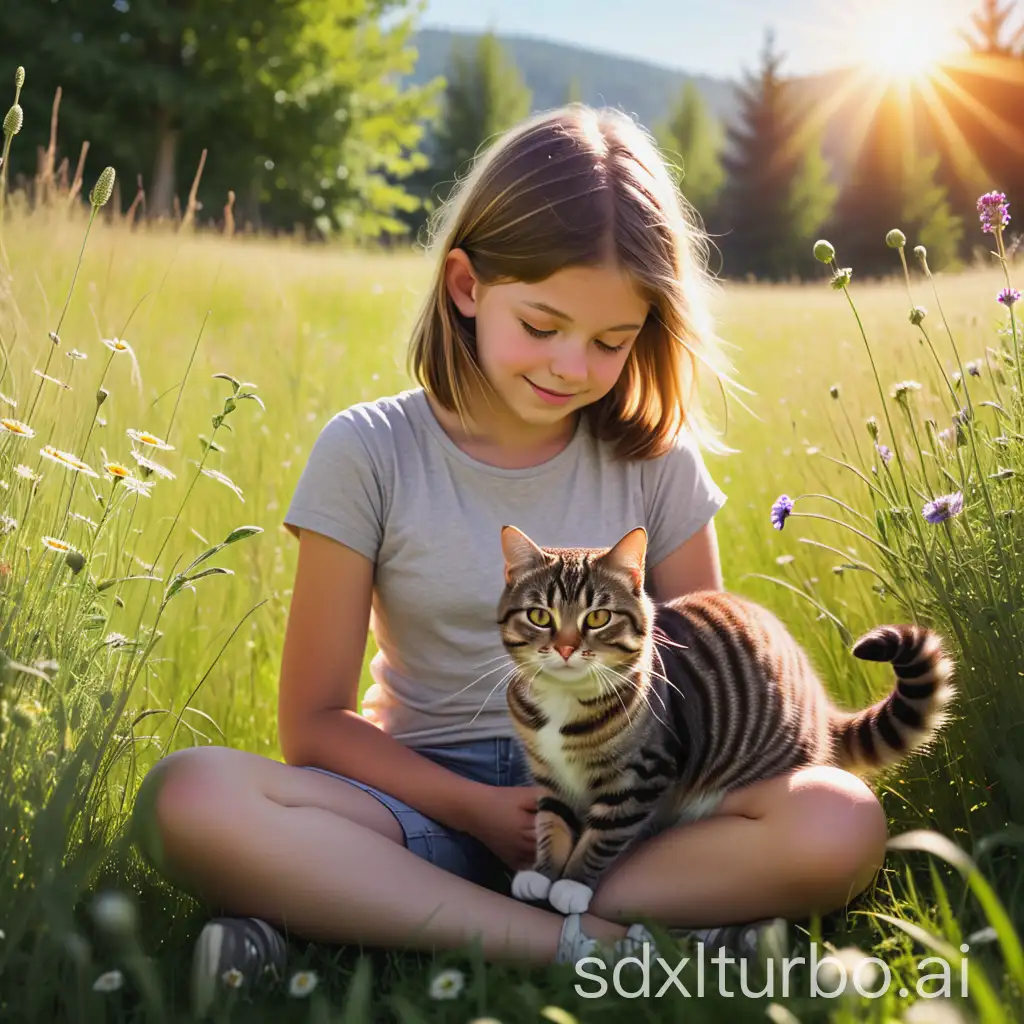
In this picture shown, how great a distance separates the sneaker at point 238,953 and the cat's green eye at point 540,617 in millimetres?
685

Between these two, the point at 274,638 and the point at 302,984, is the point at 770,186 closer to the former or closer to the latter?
the point at 274,638

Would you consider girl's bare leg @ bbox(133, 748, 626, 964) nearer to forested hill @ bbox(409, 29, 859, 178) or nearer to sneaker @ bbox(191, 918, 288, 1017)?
sneaker @ bbox(191, 918, 288, 1017)

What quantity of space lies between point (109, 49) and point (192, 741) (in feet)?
55.8

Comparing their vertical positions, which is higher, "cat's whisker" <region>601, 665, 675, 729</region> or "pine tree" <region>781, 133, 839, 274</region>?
"pine tree" <region>781, 133, 839, 274</region>

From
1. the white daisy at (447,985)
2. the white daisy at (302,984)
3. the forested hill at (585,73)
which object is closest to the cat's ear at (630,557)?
the white daisy at (447,985)

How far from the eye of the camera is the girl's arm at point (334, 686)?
217cm

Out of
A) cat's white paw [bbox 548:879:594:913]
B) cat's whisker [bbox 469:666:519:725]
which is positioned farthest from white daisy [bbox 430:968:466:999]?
cat's whisker [bbox 469:666:519:725]

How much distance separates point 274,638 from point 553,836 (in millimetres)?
1419

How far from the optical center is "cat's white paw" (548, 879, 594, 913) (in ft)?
6.26

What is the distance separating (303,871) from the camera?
1845 millimetres

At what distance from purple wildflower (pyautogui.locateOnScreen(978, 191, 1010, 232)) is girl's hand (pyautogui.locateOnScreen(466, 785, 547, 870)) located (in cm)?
141

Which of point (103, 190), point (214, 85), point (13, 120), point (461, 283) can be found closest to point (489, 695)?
point (461, 283)

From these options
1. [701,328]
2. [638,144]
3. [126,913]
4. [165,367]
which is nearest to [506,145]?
[638,144]

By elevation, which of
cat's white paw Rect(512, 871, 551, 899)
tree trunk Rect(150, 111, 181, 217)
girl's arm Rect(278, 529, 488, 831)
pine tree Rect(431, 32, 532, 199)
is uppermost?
pine tree Rect(431, 32, 532, 199)
